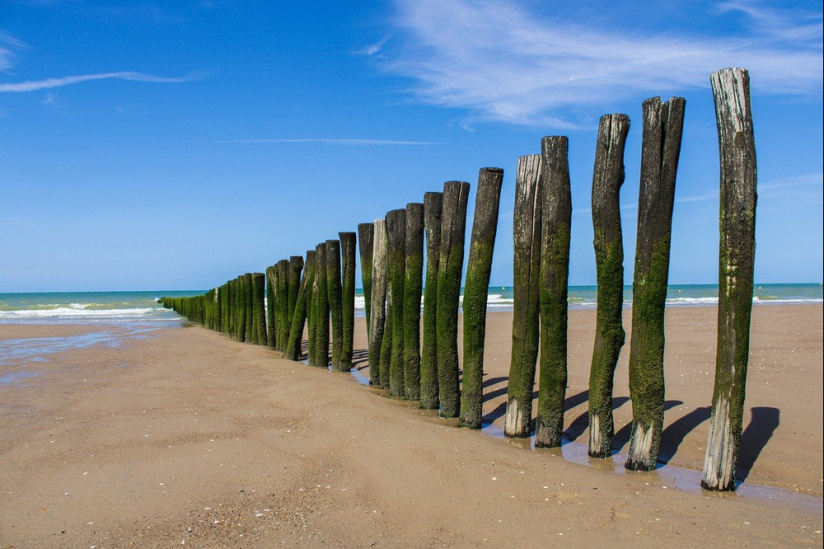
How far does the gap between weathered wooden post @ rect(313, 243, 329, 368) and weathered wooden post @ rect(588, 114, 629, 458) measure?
6383mm

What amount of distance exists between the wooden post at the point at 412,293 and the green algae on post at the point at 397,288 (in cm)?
21

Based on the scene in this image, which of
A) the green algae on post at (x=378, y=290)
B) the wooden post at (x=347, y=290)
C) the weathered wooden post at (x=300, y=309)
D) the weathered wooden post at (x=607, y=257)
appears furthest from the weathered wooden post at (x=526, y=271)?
the weathered wooden post at (x=300, y=309)

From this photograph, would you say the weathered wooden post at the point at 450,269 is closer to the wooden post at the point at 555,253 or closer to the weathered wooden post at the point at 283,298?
the wooden post at the point at 555,253

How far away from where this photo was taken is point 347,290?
419 inches

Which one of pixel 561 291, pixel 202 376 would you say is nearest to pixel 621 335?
pixel 561 291

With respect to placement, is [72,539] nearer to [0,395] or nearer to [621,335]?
[621,335]

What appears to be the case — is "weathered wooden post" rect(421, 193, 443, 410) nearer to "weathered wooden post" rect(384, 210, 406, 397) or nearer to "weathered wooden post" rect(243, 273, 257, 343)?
"weathered wooden post" rect(384, 210, 406, 397)

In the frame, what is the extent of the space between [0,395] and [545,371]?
23.2 feet

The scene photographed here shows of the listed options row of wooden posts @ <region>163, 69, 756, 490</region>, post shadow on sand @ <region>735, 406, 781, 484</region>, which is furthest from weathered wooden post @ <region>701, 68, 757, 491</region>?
post shadow on sand @ <region>735, 406, 781, 484</region>

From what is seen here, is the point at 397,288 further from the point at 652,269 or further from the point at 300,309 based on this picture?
the point at 300,309

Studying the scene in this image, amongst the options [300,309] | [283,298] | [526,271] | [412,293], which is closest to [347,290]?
[300,309]

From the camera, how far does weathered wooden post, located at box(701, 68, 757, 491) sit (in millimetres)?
4301

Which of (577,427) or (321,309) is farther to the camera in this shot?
(321,309)

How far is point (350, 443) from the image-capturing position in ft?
19.4
